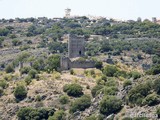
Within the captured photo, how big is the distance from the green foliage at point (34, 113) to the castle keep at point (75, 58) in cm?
1491

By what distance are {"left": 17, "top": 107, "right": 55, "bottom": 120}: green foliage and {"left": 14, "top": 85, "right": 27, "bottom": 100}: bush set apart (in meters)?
6.18

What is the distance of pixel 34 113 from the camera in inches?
3671

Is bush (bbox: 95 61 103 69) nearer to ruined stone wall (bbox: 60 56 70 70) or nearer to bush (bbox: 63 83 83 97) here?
ruined stone wall (bbox: 60 56 70 70)

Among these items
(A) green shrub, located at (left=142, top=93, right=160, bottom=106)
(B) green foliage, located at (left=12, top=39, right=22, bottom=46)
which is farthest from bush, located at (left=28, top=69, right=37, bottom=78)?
(B) green foliage, located at (left=12, top=39, right=22, bottom=46)

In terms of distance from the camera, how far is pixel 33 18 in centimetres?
19488

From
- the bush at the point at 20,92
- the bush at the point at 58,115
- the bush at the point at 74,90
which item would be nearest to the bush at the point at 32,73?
the bush at the point at 20,92

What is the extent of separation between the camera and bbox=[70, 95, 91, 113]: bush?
9012 centimetres

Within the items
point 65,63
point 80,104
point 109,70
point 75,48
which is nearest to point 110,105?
point 80,104

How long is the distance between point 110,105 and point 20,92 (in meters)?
22.2

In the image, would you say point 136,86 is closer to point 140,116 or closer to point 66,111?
point 140,116

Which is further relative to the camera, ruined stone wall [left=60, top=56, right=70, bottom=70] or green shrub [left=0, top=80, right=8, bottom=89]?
ruined stone wall [left=60, top=56, right=70, bottom=70]

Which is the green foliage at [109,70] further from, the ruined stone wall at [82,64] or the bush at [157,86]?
the bush at [157,86]

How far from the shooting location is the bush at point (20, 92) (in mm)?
101500

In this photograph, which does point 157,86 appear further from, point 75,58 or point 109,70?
point 75,58
